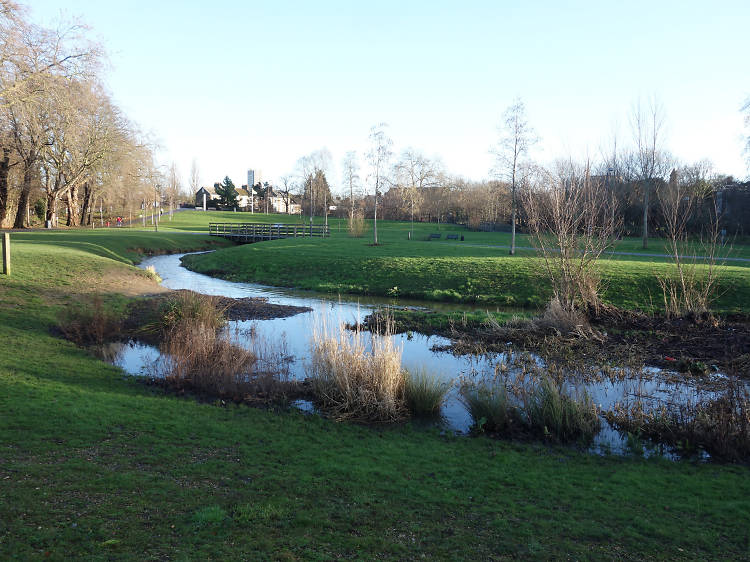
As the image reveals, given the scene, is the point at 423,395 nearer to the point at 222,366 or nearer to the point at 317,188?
the point at 222,366

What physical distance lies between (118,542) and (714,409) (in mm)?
8310

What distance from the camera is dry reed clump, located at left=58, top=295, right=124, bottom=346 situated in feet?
43.4

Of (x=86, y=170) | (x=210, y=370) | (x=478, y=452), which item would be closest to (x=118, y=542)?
(x=478, y=452)

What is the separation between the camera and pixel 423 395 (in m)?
9.32

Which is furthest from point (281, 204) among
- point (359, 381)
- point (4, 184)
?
point (359, 381)

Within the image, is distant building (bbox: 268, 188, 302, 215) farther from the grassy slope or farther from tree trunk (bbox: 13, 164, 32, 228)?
the grassy slope

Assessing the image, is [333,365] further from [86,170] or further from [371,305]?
[86,170]

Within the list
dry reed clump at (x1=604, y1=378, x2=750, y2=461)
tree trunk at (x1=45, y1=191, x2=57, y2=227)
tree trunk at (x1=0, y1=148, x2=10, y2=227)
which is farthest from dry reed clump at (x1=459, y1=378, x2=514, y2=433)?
tree trunk at (x1=45, y1=191, x2=57, y2=227)

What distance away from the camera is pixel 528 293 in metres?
22.6

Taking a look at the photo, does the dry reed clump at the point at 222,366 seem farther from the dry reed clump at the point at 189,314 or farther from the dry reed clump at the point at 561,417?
the dry reed clump at the point at 561,417

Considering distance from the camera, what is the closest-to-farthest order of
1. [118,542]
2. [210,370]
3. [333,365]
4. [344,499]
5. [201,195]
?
[118,542] → [344,499] → [333,365] → [210,370] → [201,195]

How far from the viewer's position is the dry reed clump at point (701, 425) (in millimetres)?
7562

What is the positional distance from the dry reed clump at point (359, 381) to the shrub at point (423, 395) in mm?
133

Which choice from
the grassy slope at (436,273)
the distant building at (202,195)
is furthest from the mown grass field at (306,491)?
the distant building at (202,195)
